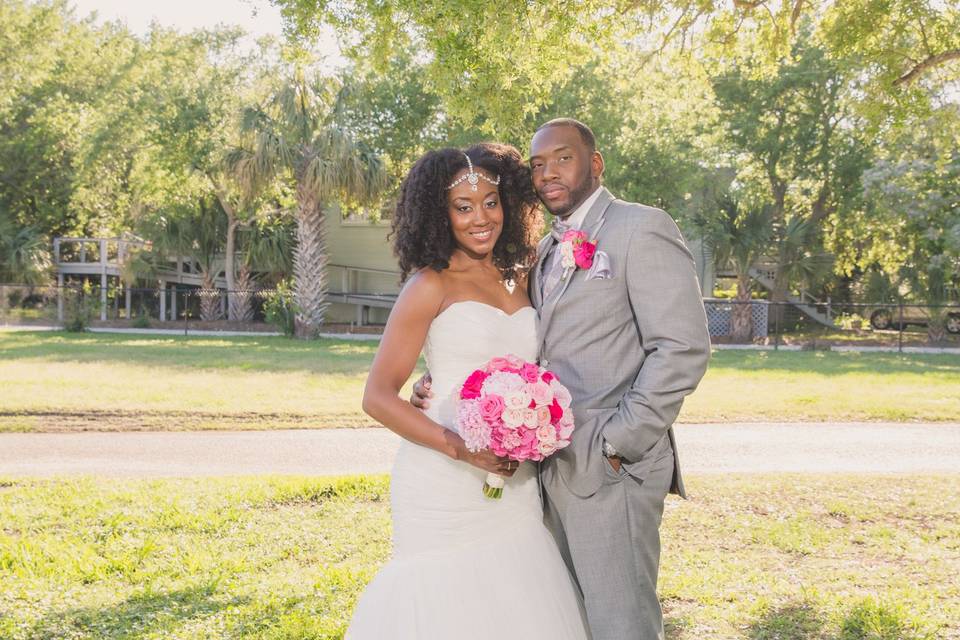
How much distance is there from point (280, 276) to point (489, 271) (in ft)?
95.9

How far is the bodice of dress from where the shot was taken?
402cm

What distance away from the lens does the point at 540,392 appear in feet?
11.2

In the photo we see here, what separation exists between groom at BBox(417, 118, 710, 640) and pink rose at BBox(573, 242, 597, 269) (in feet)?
0.04

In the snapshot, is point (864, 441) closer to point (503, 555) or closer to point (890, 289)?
point (503, 555)

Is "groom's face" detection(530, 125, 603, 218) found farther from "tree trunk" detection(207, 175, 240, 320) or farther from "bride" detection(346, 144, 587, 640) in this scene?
"tree trunk" detection(207, 175, 240, 320)

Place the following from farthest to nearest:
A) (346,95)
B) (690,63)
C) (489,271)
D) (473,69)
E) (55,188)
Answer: (55,188), (346,95), (690,63), (473,69), (489,271)

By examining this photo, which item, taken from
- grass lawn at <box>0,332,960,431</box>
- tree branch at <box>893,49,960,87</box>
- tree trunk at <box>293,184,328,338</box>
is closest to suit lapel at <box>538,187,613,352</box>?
tree branch at <box>893,49,960,87</box>

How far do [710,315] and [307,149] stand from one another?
14.4 meters

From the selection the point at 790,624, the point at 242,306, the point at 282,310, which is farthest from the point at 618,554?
the point at 242,306

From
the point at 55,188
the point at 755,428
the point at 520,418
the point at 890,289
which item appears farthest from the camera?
the point at 55,188

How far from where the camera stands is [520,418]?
3344 millimetres

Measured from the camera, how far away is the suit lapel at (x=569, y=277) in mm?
3875

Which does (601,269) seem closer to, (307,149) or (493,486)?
(493,486)

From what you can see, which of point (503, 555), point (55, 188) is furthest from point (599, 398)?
point (55, 188)
